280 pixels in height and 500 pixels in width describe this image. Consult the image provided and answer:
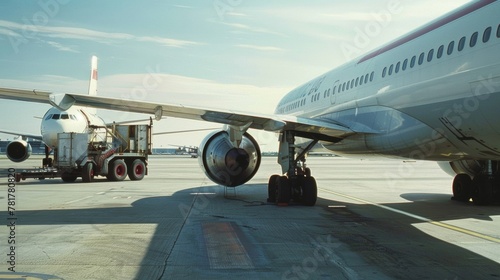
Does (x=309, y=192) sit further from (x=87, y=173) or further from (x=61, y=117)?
(x=61, y=117)

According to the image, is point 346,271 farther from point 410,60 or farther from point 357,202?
point 357,202

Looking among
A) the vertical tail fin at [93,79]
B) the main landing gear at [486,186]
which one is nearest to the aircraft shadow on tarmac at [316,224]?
the main landing gear at [486,186]

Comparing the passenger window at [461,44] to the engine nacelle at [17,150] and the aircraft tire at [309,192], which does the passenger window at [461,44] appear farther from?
the engine nacelle at [17,150]

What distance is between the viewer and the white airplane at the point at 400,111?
311 inches

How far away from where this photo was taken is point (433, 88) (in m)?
8.79

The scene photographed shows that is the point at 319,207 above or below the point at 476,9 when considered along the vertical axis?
below

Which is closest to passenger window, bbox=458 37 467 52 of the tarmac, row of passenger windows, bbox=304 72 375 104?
the tarmac

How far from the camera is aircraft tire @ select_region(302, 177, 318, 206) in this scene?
1269cm

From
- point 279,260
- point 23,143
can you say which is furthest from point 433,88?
point 23,143

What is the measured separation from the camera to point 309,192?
41.7 ft

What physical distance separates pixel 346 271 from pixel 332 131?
22.1 ft

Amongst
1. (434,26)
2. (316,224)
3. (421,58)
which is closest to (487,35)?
(421,58)

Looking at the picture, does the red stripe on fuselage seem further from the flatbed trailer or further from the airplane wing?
the flatbed trailer

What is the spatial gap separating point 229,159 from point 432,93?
669 centimetres
